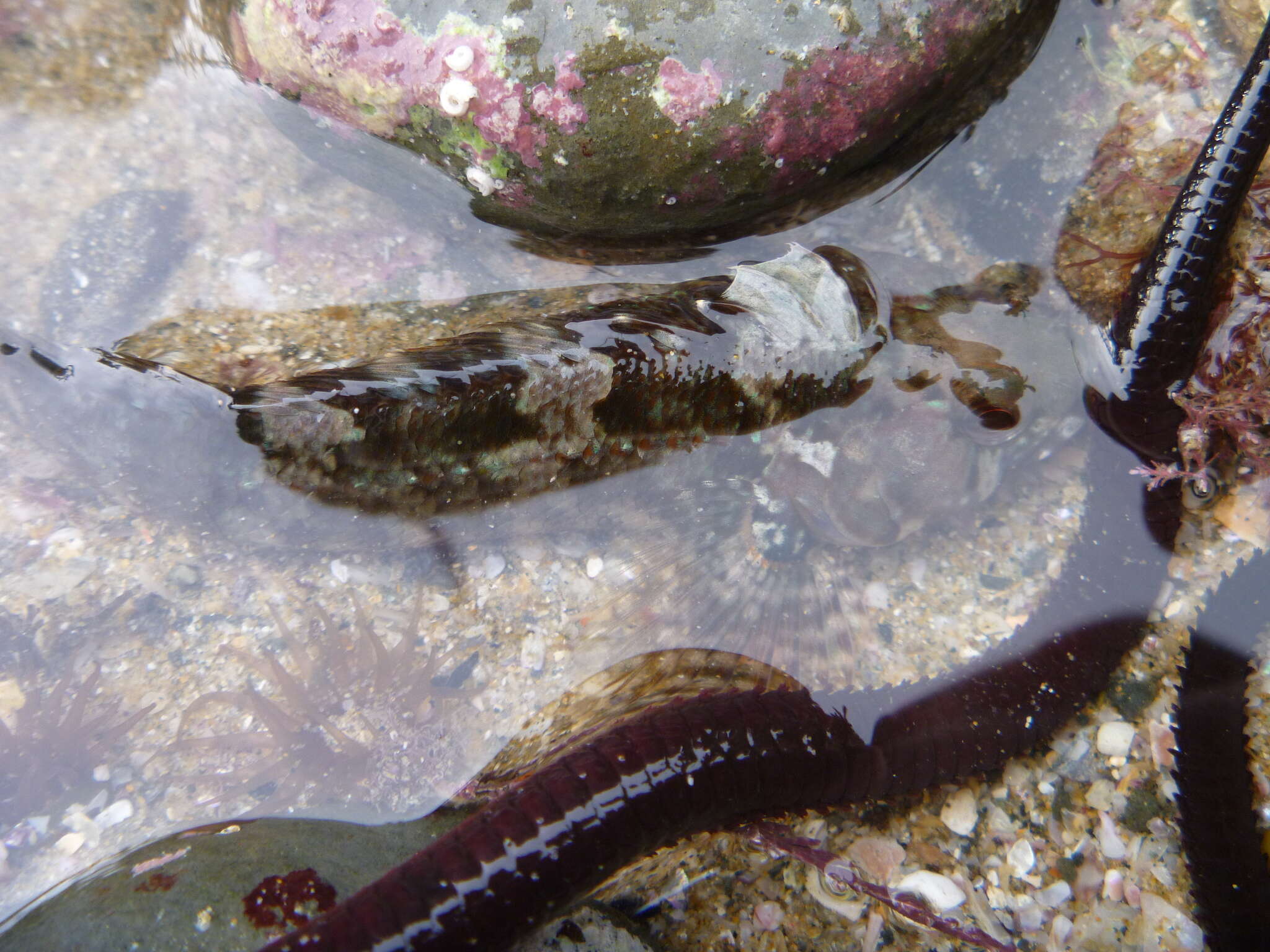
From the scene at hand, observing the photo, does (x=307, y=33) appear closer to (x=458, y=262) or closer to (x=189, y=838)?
(x=458, y=262)

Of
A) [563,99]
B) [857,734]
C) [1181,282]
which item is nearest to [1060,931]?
[857,734]


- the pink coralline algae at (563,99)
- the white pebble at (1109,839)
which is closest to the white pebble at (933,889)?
the white pebble at (1109,839)

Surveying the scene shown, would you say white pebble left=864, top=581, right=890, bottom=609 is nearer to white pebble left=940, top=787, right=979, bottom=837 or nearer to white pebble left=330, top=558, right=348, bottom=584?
white pebble left=940, top=787, right=979, bottom=837

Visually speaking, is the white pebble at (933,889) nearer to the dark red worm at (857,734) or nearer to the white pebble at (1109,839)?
the dark red worm at (857,734)

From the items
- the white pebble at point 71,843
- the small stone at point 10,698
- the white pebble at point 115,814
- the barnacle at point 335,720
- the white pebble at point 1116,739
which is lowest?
the white pebble at point 71,843

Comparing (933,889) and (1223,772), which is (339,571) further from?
(1223,772)

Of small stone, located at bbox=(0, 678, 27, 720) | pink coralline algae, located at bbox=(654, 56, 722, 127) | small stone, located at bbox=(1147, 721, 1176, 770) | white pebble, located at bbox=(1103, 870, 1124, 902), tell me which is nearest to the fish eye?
small stone, located at bbox=(1147, 721, 1176, 770)
